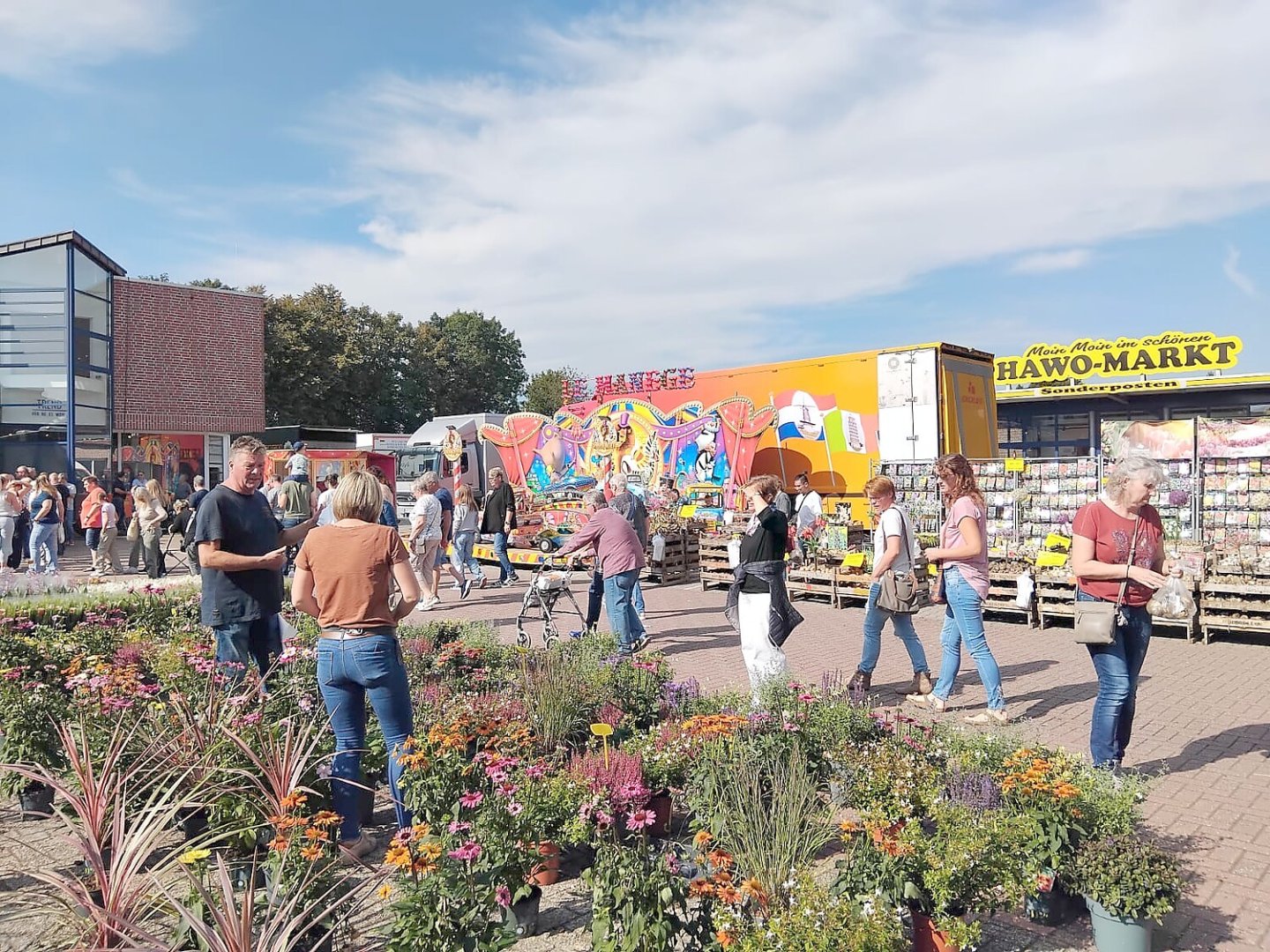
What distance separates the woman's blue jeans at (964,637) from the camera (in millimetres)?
6219

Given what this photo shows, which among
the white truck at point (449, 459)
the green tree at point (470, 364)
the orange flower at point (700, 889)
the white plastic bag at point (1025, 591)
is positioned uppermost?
the green tree at point (470, 364)

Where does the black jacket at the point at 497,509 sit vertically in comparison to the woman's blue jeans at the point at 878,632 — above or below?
above

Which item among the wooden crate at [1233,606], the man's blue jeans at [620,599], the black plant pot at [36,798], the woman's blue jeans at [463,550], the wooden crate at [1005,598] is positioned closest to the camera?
the black plant pot at [36,798]

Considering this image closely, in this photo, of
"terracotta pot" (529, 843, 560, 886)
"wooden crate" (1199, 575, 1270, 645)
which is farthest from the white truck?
"terracotta pot" (529, 843, 560, 886)

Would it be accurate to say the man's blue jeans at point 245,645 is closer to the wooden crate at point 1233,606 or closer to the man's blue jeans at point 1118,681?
the man's blue jeans at point 1118,681

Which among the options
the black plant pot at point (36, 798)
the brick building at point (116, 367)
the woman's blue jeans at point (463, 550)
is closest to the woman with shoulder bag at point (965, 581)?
the black plant pot at point (36, 798)

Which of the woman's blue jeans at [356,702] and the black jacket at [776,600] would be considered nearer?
the woman's blue jeans at [356,702]

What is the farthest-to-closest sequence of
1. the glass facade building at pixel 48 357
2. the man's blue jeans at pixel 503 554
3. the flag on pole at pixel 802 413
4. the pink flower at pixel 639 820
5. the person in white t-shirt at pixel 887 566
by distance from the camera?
the glass facade building at pixel 48 357
the flag on pole at pixel 802 413
the man's blue jeans at pixel 503 554
the person in white t-shirt at pixel 887 566
the pink flower at pixel 639 820

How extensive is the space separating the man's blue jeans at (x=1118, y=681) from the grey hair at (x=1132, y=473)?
596 millimetres

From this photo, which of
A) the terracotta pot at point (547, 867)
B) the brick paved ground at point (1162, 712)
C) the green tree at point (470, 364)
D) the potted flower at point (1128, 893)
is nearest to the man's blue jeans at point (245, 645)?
the terracotta pot at point (547, 867)

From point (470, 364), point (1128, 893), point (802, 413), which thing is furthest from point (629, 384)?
point (470, 364)

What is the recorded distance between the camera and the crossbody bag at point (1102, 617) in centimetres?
458

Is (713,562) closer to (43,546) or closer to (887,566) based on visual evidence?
(887,566)

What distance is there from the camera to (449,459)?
1030 inches
